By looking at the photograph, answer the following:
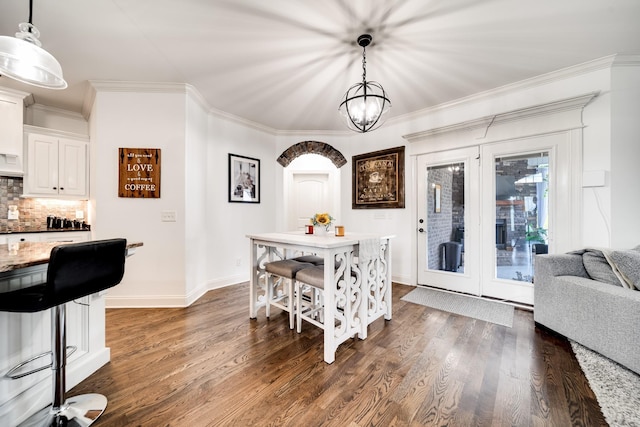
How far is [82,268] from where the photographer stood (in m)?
1.21

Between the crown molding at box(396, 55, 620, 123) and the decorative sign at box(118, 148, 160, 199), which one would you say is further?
the decorative sign at box(118, 148, 160, 199)

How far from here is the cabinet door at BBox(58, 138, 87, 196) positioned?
10.9 feet

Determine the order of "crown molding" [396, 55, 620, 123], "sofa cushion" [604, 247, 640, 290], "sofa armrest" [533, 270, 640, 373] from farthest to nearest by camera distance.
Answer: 1. "crown molding" [396, 55, 620, 123]
2. "sofa cushion" [604, 247, 640, 290]
3. "sofa armrest" [533, 270, 640, 373]

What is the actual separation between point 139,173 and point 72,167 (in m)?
1.31

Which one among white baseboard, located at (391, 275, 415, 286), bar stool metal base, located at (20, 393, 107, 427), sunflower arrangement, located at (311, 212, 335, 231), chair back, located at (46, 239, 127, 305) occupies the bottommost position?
bar stool metal base, located at (20, 393, 107, 427)

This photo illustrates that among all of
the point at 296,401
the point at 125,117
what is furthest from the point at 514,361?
the point at 125,117

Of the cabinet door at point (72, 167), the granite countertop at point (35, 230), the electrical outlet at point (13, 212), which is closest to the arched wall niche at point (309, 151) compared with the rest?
the cabinet door at point (72, 167)

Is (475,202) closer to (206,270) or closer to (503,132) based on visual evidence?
(503,132)

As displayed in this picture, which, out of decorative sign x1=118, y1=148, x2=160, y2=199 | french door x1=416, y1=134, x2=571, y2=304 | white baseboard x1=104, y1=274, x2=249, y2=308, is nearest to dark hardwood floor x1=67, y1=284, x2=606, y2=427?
white baseboard x1=104, y1=274, x2=249, y2=308

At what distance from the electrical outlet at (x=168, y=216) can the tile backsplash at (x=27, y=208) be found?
1757 mm

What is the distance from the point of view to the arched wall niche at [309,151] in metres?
4.42

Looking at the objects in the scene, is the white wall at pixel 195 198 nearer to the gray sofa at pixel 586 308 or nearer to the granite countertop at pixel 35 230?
the granite countertop at pixel 35 230

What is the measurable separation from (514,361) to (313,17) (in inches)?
117

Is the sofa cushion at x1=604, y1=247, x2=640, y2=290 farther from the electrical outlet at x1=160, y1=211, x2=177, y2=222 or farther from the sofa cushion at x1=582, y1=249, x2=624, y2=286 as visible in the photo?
the electrical outlet at x1=160, y1=211, x2=177, y2=222
